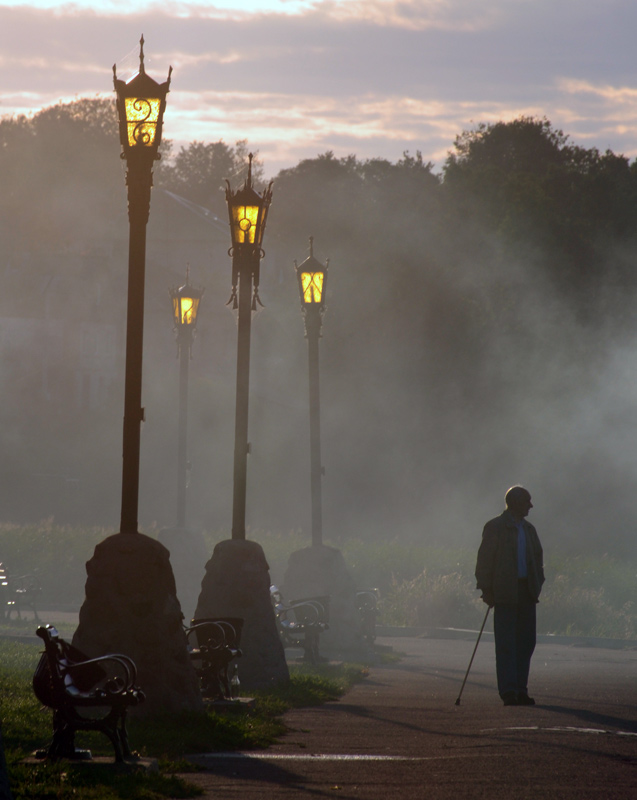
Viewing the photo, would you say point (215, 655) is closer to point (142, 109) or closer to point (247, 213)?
point (142, 109)

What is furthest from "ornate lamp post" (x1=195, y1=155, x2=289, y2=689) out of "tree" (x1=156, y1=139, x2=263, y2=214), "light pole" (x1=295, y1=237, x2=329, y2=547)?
"tree" (x1=156, y1=139, x2=263, y2=214)

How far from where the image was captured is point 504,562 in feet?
32.0

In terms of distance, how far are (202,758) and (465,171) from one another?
135 feet

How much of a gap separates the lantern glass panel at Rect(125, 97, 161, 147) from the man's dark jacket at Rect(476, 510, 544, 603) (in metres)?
4.33

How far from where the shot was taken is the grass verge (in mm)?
5637

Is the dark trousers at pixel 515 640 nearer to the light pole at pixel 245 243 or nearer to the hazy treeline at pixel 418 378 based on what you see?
the light pole at pixel 245 243

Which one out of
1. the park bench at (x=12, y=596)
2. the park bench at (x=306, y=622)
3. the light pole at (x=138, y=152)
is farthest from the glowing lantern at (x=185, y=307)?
the light pole at (x=138, y=152)

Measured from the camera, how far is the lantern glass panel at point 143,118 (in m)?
9.42

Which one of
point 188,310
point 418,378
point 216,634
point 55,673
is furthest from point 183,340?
point 418,378

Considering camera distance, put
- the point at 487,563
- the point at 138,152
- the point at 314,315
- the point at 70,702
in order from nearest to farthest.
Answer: the point at 70,702
the point at 138,152
the point at 487,563
the point at 314,315

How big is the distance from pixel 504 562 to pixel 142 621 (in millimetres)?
3295

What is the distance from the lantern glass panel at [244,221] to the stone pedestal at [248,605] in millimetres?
3586

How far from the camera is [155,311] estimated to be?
51500 millimetres

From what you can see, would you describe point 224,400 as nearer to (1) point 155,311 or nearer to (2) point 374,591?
(1) point 155,311
